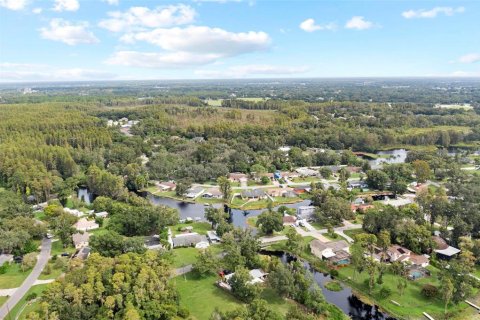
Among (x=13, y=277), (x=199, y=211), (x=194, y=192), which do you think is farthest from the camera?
(x=194, y=192)

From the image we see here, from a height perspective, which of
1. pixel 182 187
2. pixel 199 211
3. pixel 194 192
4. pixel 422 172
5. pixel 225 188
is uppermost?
pixel 422 172

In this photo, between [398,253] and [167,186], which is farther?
[167,186]

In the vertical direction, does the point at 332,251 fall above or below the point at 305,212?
above

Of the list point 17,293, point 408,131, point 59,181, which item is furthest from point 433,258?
point 408,131

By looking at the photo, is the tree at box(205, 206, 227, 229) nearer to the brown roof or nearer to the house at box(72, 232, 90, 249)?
the house at box(72, 232, 90, 249)

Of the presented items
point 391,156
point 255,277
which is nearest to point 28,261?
point 255,277

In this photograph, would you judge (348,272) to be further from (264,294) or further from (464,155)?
(464,155)

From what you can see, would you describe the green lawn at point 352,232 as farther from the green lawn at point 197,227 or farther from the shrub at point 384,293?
the green lawn at point 197,227

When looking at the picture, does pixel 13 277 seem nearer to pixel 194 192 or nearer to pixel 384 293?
pixel 194 192
